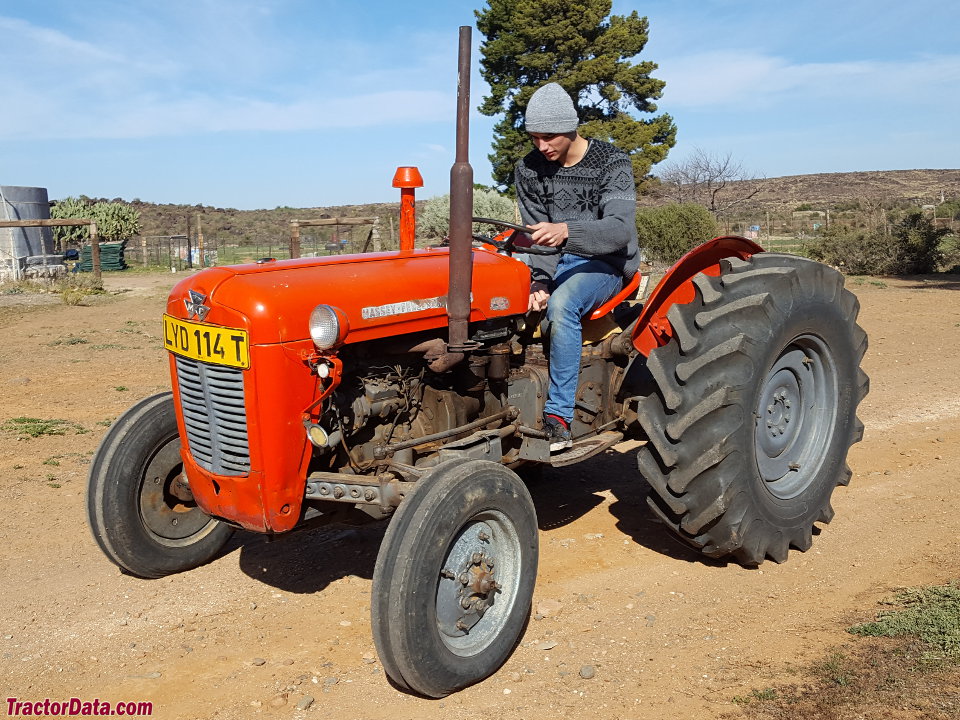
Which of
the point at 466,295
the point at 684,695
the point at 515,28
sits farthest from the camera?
the point at 515,28

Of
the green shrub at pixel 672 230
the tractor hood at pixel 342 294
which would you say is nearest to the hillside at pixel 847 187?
the green shrub at pixel 672 230

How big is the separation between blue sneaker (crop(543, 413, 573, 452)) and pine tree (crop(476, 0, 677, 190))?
87.7ft

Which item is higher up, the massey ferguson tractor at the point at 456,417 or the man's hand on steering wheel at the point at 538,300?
the man's hand on steering wheel at the point at 538,300

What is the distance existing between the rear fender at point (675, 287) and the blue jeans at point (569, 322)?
0.86 feet

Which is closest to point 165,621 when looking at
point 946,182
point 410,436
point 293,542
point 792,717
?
point 293,542

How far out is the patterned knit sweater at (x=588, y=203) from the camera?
14.6 feet

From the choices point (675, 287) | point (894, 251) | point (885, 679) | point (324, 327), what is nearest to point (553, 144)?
point (675, 287)

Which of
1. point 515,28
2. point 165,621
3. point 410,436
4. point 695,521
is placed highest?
point 515,28

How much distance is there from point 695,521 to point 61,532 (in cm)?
367

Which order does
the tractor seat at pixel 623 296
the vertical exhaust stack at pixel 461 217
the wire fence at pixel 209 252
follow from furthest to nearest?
1. the wire fence at pixel 209 252
2. the tractor seat at pixel 623 296
3. the vertical exhaust stack at pixel 461 217

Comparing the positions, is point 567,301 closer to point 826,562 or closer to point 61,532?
point 826,562

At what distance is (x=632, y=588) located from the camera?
4.33 metres

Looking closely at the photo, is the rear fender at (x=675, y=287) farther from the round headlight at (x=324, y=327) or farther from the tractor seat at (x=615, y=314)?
the round headlight at (x=324, y=327)

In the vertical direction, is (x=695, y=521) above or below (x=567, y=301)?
below
